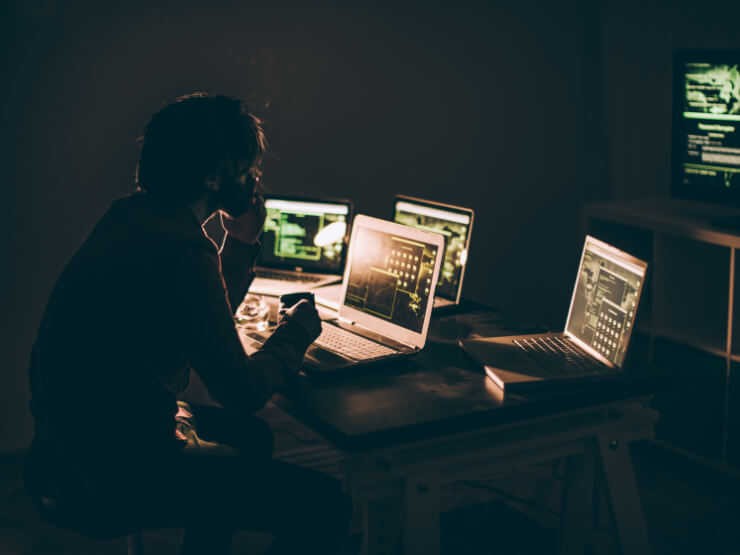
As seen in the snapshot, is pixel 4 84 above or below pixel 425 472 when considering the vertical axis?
above

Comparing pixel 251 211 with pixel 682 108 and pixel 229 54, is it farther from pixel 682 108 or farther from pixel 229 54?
pixel 682 108

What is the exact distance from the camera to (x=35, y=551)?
2584mm

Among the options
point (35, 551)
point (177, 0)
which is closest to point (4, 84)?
point (177, 0)

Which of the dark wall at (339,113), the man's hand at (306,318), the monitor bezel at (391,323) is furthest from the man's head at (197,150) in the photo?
the dark wall at (339,113)

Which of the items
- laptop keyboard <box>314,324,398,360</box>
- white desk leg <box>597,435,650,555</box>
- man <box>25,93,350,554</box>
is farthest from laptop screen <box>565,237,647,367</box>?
man <box>25,93,350,554</box>

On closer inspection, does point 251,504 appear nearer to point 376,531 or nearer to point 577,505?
point 376,531

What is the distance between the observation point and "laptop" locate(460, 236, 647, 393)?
1.96 m

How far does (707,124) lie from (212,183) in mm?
2052

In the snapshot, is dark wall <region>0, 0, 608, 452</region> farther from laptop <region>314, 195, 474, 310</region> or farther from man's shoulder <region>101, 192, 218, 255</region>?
man's shoulder <region>101, 192, 218, 255</region>

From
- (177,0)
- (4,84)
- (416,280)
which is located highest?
(177,0)

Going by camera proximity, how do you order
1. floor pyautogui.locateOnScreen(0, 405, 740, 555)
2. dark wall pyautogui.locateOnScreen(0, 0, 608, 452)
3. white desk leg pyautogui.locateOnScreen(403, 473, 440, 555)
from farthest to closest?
dark wall pyautogui.locateOnScreen(0, 0, 608, 452), floor pyautogui.locateOnScreen(0, 405, 740, 555), white desk leg pyautogui.locateOnScreen(403, 473, 440, 555)

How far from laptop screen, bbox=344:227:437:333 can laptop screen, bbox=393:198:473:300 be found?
0.83 ft

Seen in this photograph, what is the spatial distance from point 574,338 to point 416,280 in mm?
477

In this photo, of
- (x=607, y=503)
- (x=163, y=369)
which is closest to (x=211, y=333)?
(x=163, y=369)
